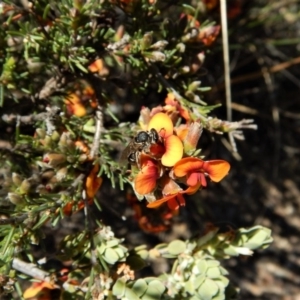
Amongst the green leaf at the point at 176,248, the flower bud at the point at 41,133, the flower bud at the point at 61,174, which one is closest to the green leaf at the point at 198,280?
the green leaf at the point at 176,248

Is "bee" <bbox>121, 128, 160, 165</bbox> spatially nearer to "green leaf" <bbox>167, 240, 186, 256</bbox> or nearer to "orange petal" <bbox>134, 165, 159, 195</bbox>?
"orange petal" <bbox>134, 165, 159, 195</bbox>

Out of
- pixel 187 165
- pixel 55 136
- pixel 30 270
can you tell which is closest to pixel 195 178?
pixel 187 165

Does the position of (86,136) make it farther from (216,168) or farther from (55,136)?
(216,168)

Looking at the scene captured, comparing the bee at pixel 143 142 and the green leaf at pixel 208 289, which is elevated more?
the bee at pixel 143 142

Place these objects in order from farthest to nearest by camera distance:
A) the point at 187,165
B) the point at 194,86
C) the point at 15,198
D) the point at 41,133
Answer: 1. the point at 194,86
2. the point at 41,133
3. the point at 15,198
4. the point at 187,165

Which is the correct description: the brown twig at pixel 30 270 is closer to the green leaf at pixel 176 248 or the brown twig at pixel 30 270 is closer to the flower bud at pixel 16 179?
the flower bud at pixel 16 179

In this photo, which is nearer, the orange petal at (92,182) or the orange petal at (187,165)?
the orange petal at (187,165)
